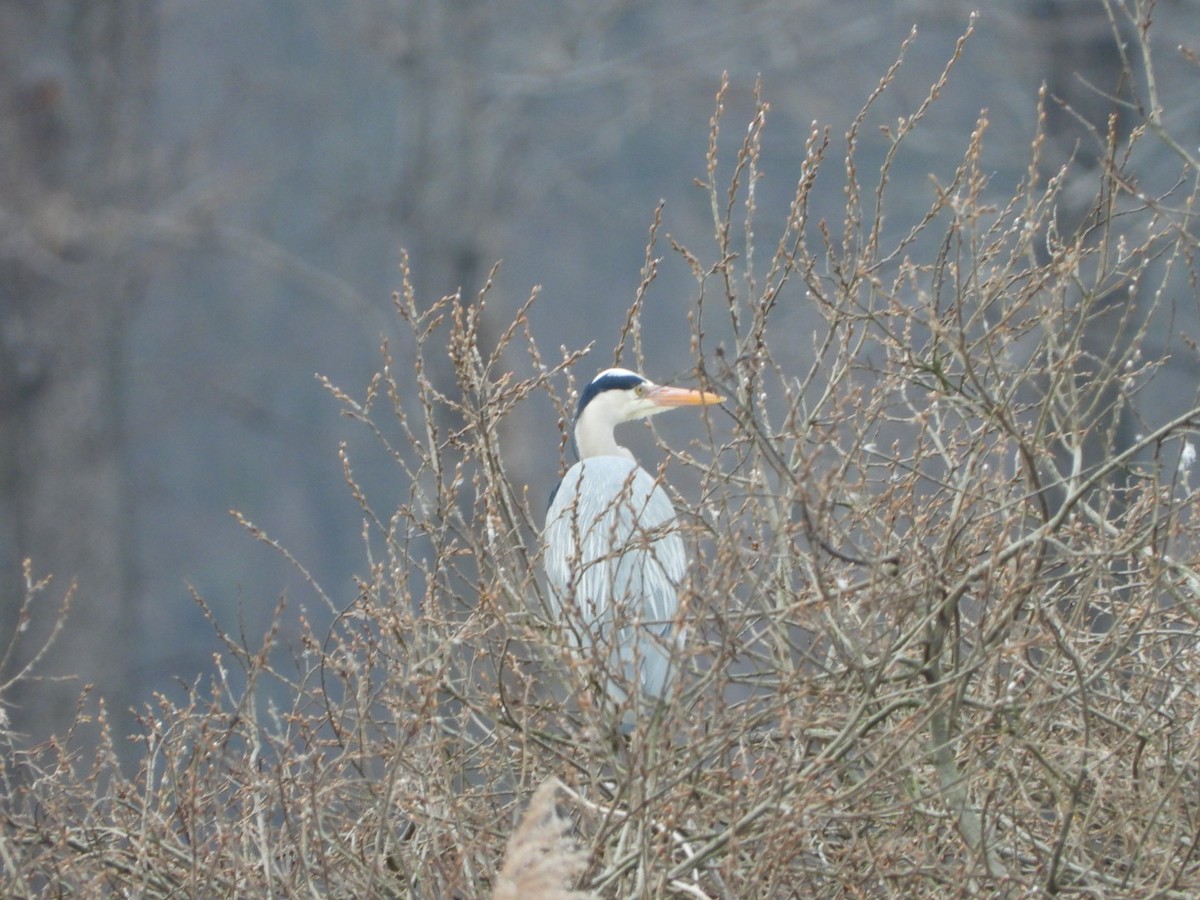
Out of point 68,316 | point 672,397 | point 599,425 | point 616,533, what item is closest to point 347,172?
point 68,316

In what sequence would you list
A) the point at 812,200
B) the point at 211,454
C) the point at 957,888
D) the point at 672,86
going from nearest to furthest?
the point at 957,888, the point at 672,86, the point at 812,200, the point at 211,454

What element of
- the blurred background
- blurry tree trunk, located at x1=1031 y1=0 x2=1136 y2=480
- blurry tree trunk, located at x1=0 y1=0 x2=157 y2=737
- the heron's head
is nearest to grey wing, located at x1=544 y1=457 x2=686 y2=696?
the heron's head

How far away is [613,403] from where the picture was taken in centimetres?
489

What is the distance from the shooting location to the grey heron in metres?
3.34

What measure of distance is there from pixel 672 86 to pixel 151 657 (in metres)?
7.04

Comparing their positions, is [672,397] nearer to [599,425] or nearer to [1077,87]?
[599,425]

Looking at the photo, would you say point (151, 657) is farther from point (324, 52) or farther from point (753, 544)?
point (753, 544)

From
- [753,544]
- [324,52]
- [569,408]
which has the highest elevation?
[324,52]

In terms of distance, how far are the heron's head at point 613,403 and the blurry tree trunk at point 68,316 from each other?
597 centimetres

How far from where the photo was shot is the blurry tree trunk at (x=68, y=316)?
10289 millimetres

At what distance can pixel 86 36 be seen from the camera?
10641 mm

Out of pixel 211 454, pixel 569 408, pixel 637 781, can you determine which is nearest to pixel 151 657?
pixel 211 454

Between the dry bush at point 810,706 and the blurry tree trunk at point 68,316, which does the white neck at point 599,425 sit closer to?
the dry bush at point 810,706

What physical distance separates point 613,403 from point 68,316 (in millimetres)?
6248
